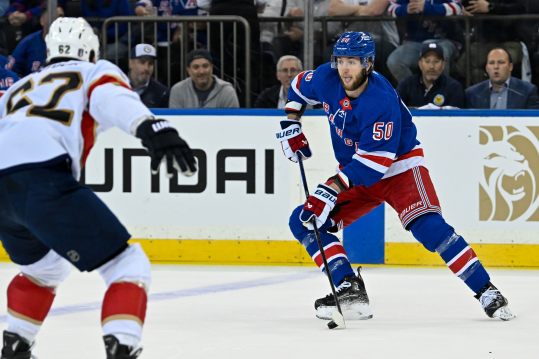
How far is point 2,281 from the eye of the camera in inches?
276

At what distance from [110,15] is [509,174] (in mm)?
2946

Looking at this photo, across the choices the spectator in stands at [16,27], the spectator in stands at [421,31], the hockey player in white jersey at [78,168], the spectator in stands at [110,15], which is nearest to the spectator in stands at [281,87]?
the spectator in stands at [421,31]

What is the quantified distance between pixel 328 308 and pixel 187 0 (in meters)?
3.74

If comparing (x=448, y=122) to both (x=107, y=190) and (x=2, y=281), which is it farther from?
(x=2, y=281)

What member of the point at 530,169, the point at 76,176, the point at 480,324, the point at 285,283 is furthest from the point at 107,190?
the point at 76,176

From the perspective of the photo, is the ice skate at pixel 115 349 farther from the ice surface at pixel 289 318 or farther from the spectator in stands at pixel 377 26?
the spectator in stands at pixel 377 26

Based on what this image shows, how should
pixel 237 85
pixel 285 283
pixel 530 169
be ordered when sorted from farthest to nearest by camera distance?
pixel 237 85, pixel 530 169, pixel 285 283

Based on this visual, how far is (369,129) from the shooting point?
551cm

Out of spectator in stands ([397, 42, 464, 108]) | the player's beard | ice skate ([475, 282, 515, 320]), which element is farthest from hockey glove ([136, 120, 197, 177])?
spectator in stands ([397, 42, 464, 108])

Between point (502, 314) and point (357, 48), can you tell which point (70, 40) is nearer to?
point (357, 48)

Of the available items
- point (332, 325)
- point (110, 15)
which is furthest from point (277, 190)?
point (332, 325)

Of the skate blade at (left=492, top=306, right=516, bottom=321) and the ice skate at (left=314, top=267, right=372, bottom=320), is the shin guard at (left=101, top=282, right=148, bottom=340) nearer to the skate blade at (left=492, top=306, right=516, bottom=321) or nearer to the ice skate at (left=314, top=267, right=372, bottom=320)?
the ice skate at (left=314, top=267, right=372, bottom=320)

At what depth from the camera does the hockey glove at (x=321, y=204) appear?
18.2 feet

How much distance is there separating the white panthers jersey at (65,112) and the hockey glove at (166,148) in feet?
0.17
